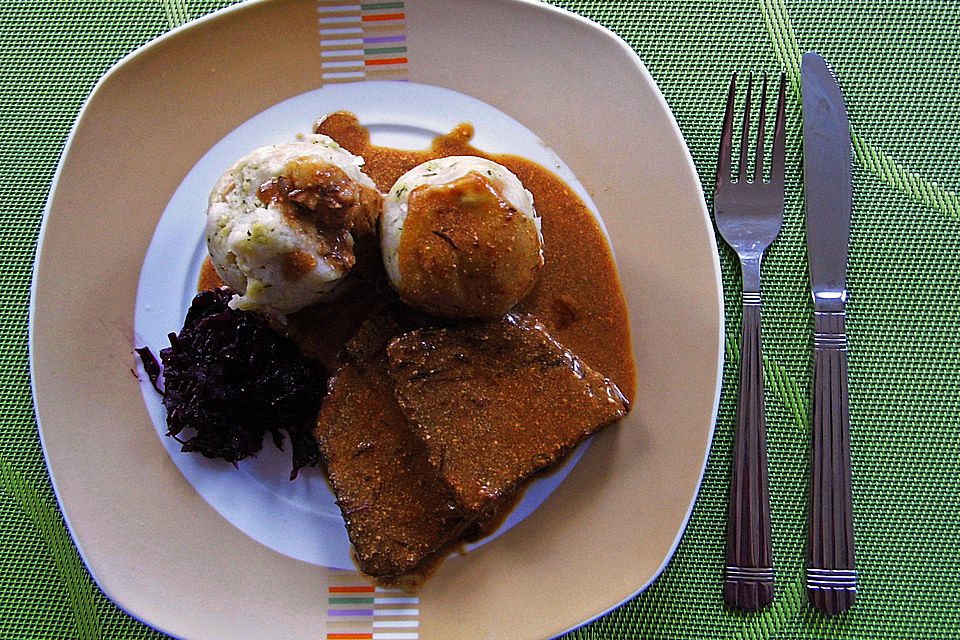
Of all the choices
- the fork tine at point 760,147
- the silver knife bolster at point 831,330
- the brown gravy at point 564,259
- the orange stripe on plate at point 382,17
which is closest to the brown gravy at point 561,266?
the brown gravy at point 564,259

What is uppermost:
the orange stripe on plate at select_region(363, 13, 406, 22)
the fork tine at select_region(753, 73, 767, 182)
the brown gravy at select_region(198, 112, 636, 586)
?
the orange stripe on plate at select_region(363, 13, 406, 22)

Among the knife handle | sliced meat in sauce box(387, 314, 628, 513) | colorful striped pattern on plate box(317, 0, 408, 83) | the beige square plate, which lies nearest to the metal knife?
the knife handle

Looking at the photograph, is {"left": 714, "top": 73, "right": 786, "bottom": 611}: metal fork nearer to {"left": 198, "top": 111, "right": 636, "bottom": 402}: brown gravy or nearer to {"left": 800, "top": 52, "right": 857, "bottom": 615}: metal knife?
{"left": 800, "top": 52, "right": 857, "bottom": 615}: metal knife

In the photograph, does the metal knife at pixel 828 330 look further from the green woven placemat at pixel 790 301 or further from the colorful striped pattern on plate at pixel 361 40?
the colorful striped pattern on plate at pixel 361 40

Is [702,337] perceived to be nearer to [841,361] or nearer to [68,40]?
[841,361]

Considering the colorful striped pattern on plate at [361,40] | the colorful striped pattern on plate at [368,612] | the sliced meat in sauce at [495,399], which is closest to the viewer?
the sliced meat in sauce at [495,399]

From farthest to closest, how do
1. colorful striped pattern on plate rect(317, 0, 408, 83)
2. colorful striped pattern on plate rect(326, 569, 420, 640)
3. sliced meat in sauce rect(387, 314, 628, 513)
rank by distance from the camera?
colorful striped pattern on plate rect(317, 0, 408, 83) < colorful striped pattern on plate rect(326, 569, 420, 640) < sliced meat in sauce rect(387, 314, 628, 513)

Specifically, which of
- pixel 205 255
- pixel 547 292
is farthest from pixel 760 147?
pixel 205 255
